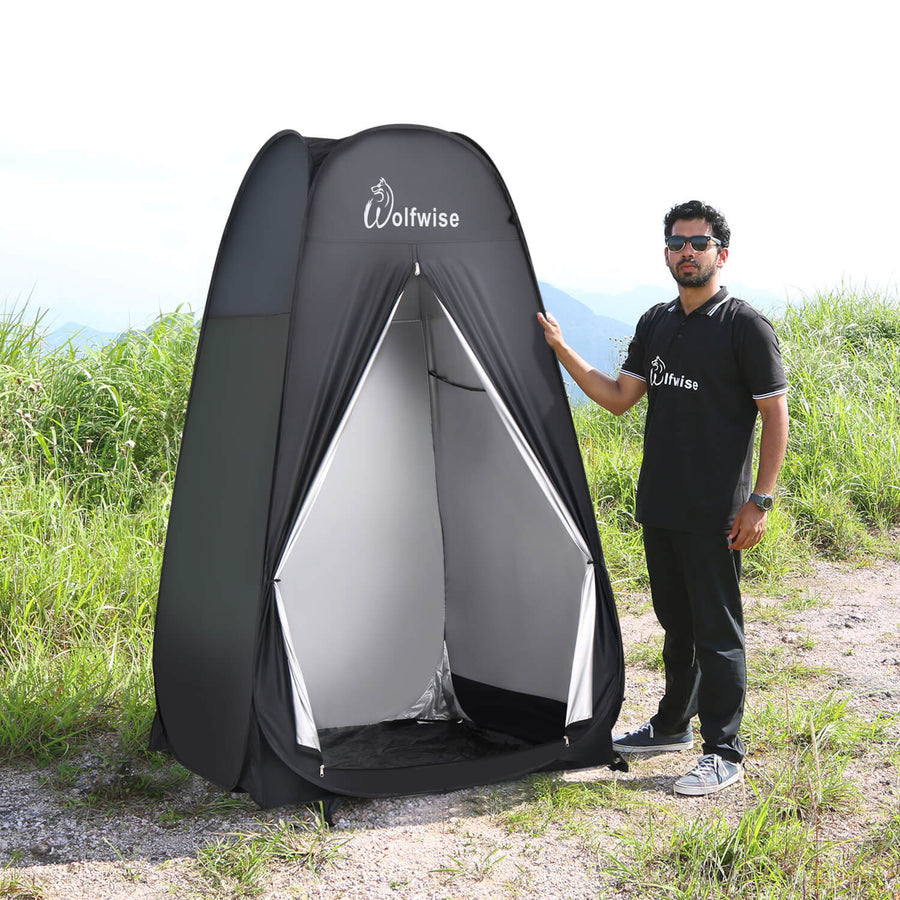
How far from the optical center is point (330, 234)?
9.55ft

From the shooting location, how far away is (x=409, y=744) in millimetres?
3535

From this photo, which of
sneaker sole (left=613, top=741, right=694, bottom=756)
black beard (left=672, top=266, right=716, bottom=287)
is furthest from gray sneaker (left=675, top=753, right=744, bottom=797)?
black beard (left=672, top=266, right=716, bottom=287)

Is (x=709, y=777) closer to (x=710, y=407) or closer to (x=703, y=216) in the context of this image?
(x=710, y=407)

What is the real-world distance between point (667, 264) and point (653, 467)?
63cm

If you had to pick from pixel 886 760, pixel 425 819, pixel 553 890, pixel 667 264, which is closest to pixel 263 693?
pixel 425 819

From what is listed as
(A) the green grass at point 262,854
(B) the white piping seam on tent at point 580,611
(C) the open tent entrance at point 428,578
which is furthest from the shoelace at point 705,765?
(A) the green grass at point 262,854

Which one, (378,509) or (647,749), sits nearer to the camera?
(647,749)

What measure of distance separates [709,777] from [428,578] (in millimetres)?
1236

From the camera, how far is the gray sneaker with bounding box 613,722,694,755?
3.43m

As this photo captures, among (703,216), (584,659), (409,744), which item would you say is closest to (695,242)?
(703,216)

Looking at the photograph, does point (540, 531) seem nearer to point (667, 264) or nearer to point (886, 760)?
point (667, 264)

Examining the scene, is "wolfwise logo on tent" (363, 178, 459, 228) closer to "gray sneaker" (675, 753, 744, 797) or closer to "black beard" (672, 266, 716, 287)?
"black beard" (672, 266, 716, 287)

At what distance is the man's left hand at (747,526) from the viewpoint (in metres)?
2.95

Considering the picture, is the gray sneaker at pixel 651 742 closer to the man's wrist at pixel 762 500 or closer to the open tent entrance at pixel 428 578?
the open tent entrance at pixel 428 578
